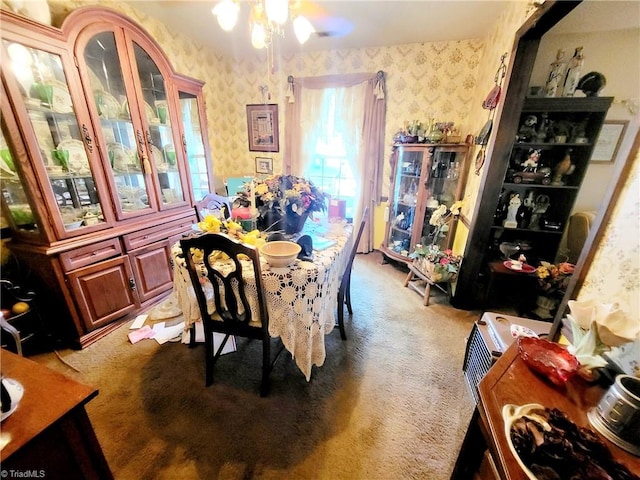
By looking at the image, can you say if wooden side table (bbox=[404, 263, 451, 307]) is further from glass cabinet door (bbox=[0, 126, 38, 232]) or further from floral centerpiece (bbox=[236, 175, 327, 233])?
glass cabinet door (bbox=[0, 126, 38, 232])

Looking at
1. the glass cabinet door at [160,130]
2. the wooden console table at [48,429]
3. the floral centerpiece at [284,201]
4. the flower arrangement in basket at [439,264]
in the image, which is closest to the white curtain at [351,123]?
the flower arrangement in basket at [439,264]

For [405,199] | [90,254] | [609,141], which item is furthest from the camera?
[405,199]

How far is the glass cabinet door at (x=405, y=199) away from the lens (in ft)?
9.20

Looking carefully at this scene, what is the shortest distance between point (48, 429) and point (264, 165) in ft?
11.6

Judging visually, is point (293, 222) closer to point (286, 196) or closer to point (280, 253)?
Result: point (286, 196)

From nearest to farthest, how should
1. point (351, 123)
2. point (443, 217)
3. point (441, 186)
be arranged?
point (443, 217), point (441, 186), point (351, 123)

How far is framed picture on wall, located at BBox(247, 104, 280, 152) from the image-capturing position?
3.47 metres

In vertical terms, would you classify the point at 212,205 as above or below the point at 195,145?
below

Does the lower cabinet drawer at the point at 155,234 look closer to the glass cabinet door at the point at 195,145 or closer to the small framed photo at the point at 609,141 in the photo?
the glass cabinet door at the point at 195,145

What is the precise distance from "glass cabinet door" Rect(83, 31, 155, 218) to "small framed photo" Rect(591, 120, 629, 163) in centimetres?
378

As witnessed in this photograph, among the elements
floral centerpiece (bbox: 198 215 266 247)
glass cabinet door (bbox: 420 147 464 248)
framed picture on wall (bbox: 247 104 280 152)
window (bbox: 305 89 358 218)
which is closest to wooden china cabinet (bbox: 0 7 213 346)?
floral centerpiece (bbox: 198 215 266 247)

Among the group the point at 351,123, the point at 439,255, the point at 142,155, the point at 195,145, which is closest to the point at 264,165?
the point at 195,145

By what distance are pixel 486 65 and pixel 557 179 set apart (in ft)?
4.24

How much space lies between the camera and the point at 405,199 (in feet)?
9.73
